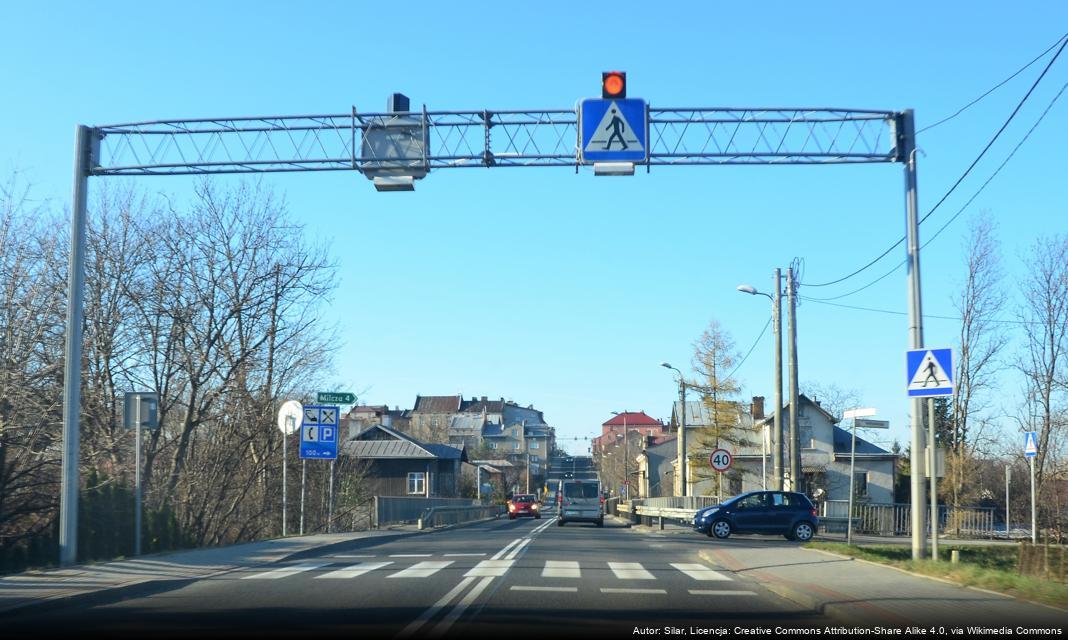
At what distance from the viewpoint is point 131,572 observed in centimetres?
1480

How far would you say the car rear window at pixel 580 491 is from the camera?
151ft

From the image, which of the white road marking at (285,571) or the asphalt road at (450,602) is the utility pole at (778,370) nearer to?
the asphalt road at (450,602)

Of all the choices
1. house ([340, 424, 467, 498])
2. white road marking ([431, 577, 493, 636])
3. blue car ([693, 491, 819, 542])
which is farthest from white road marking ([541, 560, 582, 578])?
house ([340, 424, 467, 498])

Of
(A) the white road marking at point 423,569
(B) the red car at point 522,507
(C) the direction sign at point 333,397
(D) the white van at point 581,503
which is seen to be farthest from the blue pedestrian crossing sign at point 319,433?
(B) the red car at point 522,507

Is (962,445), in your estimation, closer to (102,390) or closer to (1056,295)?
(1056,295)

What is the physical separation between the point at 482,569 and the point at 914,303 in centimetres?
892

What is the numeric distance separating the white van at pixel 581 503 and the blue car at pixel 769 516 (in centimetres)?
1596

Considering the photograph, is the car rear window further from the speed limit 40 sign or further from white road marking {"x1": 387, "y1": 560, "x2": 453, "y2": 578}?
white road marking {"x1": 387, "y1": 560, "x2": 453, "y2": 578}

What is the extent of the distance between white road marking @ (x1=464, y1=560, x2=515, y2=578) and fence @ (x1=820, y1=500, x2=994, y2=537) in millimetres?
21277

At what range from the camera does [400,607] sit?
1129cm

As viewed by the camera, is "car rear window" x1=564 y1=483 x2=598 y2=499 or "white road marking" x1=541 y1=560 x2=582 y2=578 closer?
"white road marking" x1=541 y1=560 x2=582 y2=578

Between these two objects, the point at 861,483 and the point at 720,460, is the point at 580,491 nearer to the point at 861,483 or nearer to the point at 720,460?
the point at 720,460

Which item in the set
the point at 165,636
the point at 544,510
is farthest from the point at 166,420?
the point at 544,510

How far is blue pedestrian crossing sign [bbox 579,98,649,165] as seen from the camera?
16.3 meters
